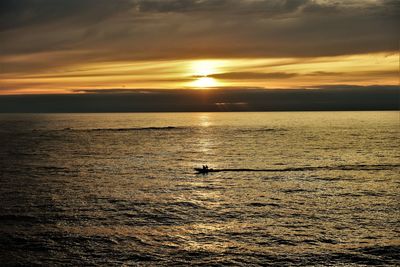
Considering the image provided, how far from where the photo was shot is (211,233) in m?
38.2

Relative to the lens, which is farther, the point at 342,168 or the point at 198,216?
the point at 342,168

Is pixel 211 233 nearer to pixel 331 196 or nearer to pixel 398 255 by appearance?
pixel 398 255

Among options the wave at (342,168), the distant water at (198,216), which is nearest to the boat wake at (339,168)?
the wave at (342,168)

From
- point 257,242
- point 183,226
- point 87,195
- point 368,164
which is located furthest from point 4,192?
point 368,164

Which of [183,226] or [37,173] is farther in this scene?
[37,173]

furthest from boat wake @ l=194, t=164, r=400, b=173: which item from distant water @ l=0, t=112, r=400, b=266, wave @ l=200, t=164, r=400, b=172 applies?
distant water @ l=0, t=112, r=400, b=266

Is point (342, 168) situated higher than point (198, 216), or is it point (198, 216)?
point (198, 216)

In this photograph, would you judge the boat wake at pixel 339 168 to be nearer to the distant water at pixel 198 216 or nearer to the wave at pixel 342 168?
the wave at pixel 342 168

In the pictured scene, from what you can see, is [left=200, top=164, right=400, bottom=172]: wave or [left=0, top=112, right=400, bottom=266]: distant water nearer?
[left=0, top=112, right=400, bottom=266]: distant water

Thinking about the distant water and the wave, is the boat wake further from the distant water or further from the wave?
the distant water

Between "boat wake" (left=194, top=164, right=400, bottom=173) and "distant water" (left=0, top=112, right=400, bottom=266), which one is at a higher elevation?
"distant water" (left=0, top=112, right=400, bottom=266)

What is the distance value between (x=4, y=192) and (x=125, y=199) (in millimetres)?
17996

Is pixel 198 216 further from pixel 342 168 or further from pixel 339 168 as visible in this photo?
pixel 342 168

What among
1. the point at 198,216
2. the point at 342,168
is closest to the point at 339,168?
the point at 342,168
